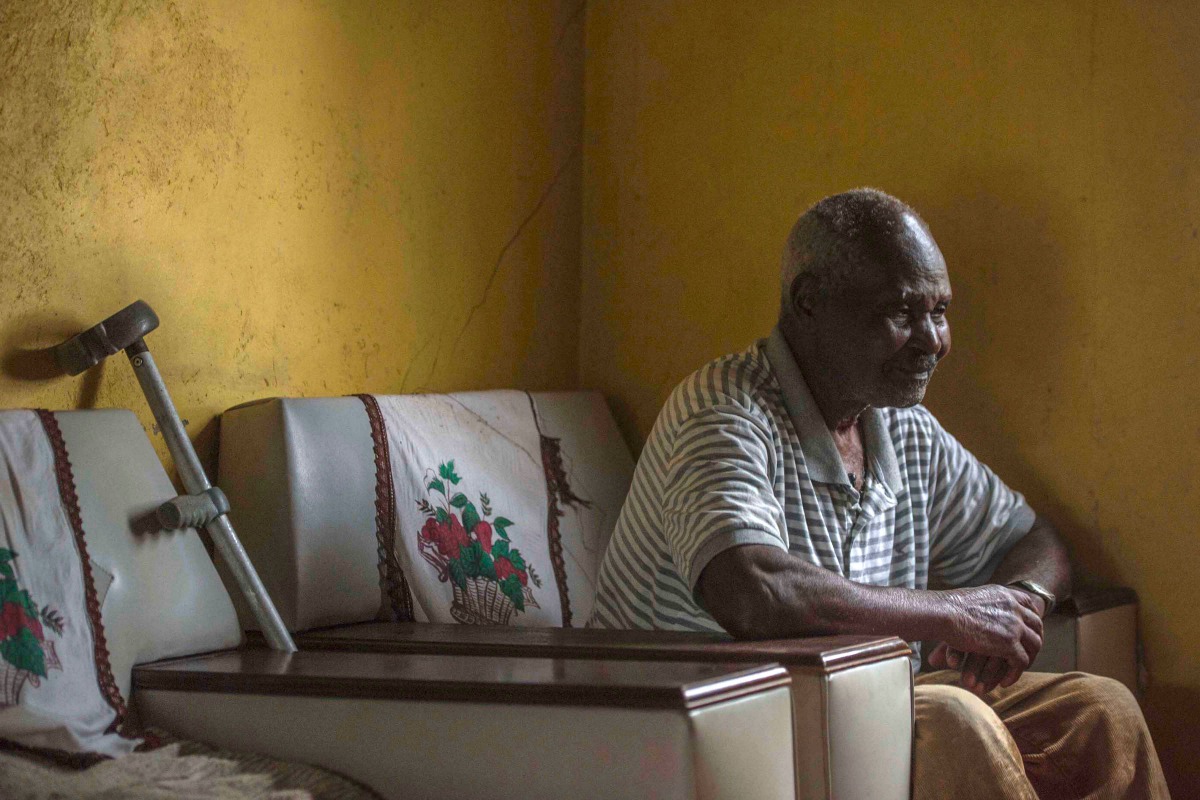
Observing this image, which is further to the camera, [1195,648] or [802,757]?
[1195,648]

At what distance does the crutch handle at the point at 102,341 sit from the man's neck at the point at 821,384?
3.27 feet

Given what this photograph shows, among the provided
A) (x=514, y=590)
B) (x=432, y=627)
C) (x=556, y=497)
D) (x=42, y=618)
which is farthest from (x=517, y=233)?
(x=42, y=618)

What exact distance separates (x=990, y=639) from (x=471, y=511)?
90 cm

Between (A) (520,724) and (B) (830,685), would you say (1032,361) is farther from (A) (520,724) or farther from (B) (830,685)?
(A) (520,724)

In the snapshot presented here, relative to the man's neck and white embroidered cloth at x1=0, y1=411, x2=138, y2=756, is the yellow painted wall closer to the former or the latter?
the man's neck

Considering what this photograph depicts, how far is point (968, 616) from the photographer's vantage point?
1792 millimetres

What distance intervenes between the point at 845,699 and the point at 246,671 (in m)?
0.70

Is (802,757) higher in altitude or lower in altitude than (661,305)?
lower

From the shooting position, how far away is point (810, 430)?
196 centimetres

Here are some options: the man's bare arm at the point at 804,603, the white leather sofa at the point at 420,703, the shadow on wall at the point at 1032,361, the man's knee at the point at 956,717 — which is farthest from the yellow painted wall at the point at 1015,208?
the white leather sofa at the point at 420,703

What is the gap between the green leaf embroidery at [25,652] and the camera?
1456 mm

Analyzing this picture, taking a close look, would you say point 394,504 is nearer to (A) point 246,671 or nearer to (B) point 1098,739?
(A) point 246,671

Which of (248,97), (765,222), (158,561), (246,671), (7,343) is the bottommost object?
(246,671)

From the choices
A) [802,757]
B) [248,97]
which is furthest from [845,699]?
[248,97]
